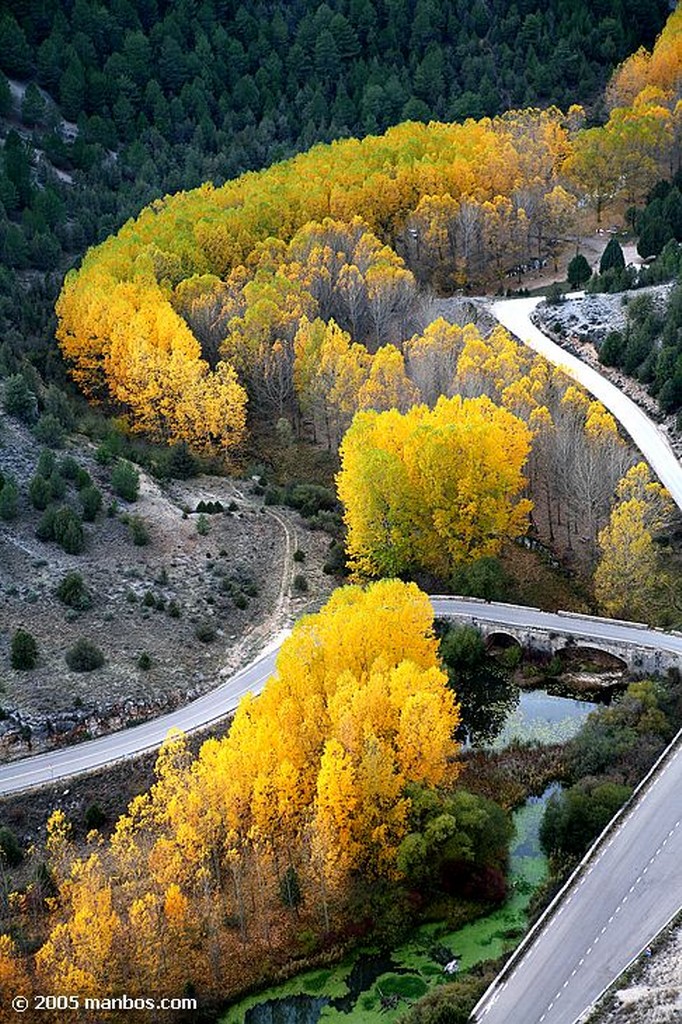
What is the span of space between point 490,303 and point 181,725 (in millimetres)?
49257

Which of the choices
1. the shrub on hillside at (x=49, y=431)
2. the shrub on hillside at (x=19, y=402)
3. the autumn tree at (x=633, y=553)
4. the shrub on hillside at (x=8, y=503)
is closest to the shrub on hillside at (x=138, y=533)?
the shrub on hillside at (x=8, y=503)

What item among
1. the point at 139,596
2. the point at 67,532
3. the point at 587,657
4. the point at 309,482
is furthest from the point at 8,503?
the point at 587,657

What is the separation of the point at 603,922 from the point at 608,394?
4287 centimetres

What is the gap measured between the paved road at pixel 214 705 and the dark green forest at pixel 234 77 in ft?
204

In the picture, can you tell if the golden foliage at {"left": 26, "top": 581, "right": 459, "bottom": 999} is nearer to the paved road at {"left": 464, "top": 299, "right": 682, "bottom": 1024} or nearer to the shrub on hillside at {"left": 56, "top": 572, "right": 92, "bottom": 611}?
the paved road at {"left": 464, "top": 299, "right": 682, "bottom": 1024}

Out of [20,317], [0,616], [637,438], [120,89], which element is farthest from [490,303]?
[120,89]

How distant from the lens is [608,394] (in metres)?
79.1

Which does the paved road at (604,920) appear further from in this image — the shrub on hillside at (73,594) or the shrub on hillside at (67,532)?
the shrub on hillside at (67,532)

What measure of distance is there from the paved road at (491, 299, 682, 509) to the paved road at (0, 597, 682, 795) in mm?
10597

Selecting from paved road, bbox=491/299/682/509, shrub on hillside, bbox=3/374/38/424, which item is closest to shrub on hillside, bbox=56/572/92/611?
shrub on hillside, bbox=3/374/38/424

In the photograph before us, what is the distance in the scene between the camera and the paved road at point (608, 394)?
2808 inches

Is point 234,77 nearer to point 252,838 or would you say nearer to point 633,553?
point 633,553

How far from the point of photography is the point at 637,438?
74062mm

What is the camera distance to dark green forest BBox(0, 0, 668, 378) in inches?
4838
